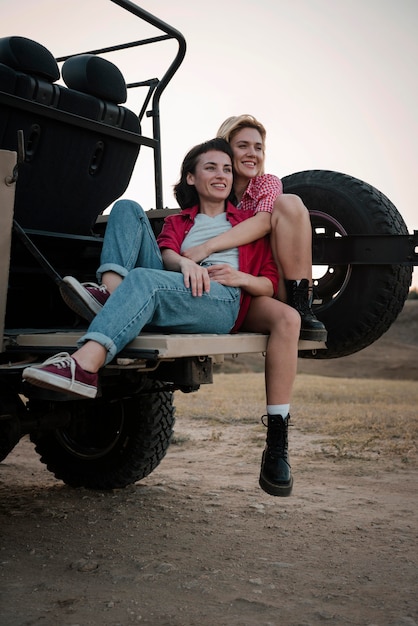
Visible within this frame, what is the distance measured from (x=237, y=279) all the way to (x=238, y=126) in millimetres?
837

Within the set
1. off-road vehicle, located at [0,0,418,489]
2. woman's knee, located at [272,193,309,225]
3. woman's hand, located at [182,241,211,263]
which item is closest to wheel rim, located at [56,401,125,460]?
off-road vehicle, located at [0,0,418,489]

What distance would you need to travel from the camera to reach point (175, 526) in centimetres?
389

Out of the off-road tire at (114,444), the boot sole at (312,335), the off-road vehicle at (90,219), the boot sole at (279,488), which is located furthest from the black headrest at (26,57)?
the boot sole at (279,488)

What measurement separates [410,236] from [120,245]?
1.47 m

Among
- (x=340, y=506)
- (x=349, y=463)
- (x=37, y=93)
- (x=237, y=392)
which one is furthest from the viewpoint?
(x=237, y=392)

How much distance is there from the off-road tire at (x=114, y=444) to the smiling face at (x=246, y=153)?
1409 mm

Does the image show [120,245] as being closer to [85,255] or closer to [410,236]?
[85,255]

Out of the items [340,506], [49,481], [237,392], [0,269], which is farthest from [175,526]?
[237,392]

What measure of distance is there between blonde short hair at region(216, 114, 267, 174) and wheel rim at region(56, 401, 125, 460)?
1.65 metres

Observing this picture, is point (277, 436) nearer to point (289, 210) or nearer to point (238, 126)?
point (289, 210)

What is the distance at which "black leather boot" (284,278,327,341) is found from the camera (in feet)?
10.6

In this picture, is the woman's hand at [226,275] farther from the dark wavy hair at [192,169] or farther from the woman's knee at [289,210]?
the dark wavy hair at [192,169]

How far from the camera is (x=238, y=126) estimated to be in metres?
3.61

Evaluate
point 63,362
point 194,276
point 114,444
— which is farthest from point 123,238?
point 114,444
